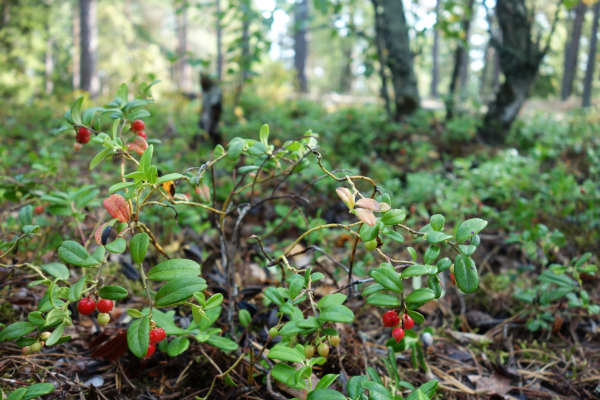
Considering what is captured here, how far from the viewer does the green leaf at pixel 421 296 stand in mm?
1009

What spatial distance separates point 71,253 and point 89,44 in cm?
1147

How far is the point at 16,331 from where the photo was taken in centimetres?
108

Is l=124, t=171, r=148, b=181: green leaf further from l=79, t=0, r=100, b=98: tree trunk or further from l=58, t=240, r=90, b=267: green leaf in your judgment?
l=79, t=0, r=100, b=98: tree trunk

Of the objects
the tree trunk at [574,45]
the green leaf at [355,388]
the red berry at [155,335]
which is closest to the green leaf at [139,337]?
the red berry at [155,335]

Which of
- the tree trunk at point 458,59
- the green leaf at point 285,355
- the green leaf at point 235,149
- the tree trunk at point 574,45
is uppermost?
the tree trunk at point 574,45

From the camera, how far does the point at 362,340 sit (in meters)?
A: 1.64

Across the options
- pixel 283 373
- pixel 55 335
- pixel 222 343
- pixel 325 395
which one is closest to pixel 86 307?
pixel 55 335

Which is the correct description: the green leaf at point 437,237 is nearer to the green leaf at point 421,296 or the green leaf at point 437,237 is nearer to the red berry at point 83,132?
the green leaf at point 421,296

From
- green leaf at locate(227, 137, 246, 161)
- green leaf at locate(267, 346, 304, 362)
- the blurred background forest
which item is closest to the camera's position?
green leaf at locate(267, 346, 304, 362)

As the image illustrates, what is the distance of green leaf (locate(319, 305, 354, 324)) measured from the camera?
947mm

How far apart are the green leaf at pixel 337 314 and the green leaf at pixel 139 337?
479mm

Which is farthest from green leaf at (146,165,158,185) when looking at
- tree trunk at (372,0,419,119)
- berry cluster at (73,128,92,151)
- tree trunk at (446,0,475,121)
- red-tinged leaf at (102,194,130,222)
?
tree trunk at (372,0,419,119)

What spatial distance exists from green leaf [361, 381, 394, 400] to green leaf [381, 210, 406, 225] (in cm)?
48

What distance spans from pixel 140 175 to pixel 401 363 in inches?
54.4
